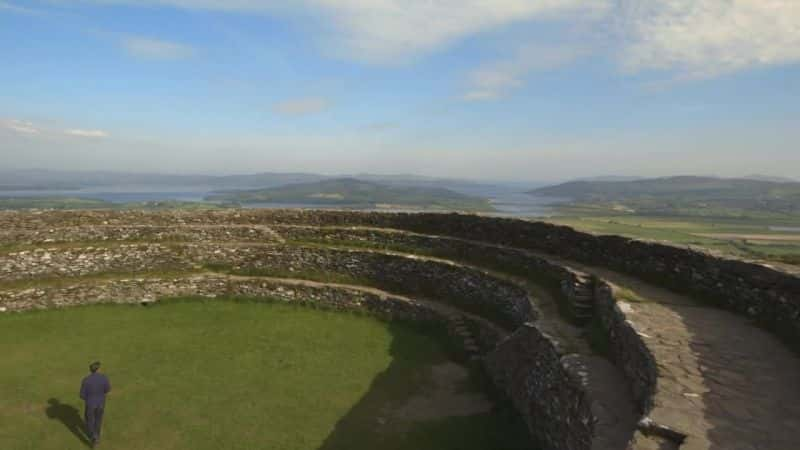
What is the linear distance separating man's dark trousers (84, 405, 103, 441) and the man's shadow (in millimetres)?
204

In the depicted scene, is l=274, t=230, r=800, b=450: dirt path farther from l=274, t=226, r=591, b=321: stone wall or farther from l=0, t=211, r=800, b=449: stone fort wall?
l=274, t=226, r=591, b=321: stone wall

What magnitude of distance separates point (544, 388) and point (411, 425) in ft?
11.2

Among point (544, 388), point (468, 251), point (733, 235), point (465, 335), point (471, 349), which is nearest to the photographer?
point (544, 388)

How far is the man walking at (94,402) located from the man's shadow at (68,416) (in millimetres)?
175

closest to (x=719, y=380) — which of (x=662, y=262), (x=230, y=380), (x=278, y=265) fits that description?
(x=662, y=262)

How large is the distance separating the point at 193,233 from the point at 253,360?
1146 cm

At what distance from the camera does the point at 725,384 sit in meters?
6.58

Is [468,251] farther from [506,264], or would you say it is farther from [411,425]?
[411,425]

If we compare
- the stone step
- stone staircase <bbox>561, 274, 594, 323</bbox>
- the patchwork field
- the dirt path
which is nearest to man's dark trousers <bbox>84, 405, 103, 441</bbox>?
the stone step

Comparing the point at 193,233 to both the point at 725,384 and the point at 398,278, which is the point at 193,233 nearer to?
the point at 398,278

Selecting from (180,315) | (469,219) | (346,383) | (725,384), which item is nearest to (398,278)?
(469,219)

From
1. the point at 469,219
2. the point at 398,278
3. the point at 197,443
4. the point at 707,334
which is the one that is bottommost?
the point at 197,443

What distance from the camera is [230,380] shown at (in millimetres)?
12484

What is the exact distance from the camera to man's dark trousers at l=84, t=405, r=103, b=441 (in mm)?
9812
